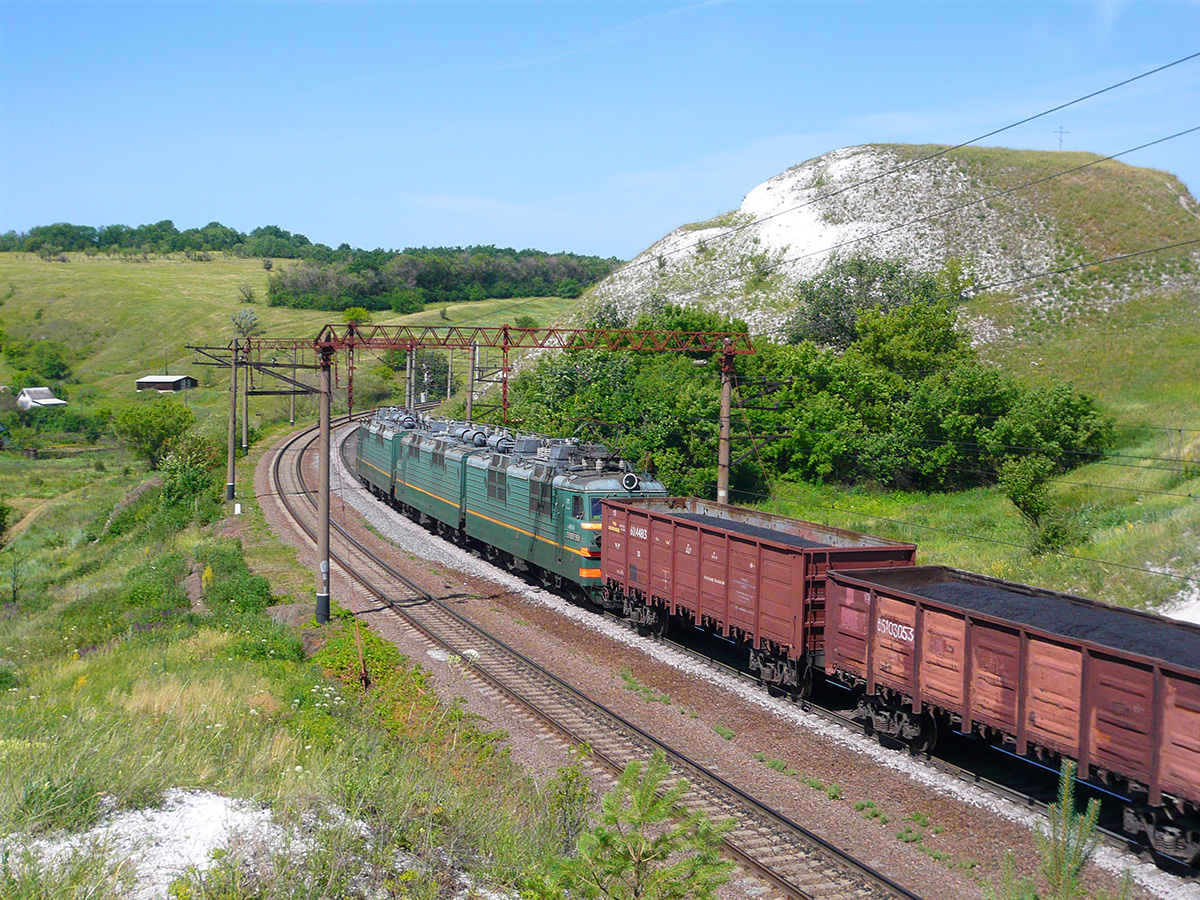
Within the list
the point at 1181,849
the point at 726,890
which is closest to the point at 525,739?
the point at 726,890

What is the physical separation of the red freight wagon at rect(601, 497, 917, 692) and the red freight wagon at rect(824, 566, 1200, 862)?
0.56 metres

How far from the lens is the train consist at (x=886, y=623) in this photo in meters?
10.3

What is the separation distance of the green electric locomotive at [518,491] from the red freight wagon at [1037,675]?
27.1ft

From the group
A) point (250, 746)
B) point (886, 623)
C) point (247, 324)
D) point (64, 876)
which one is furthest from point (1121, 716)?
point (247, 324)

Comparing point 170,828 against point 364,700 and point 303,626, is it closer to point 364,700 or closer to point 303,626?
point 364,700

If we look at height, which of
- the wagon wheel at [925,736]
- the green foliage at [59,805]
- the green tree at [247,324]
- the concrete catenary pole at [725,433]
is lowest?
the wagon wheel at [925,736]

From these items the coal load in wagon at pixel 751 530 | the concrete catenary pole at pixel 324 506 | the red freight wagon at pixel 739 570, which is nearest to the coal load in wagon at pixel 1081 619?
the red freight wagon at pixel 739 570

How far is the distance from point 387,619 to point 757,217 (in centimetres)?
7406

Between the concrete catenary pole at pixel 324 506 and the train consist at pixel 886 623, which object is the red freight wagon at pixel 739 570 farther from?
the concrete catenary pole at pixel 324 506

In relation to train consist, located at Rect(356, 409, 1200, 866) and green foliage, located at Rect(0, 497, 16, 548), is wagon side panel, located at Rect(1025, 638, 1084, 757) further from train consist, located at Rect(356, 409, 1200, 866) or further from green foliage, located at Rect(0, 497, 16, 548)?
green foliage, located at Rect(0, 497, 16, 548)

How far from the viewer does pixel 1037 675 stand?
11.4m

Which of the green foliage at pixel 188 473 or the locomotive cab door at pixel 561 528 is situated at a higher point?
the locomotive cab door at pixel 561 528

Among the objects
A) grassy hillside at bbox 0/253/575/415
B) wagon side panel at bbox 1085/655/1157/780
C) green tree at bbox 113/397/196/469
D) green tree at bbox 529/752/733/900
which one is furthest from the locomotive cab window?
grassy hillside at bbox 0/253/575/415

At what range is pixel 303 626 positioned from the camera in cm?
2091
